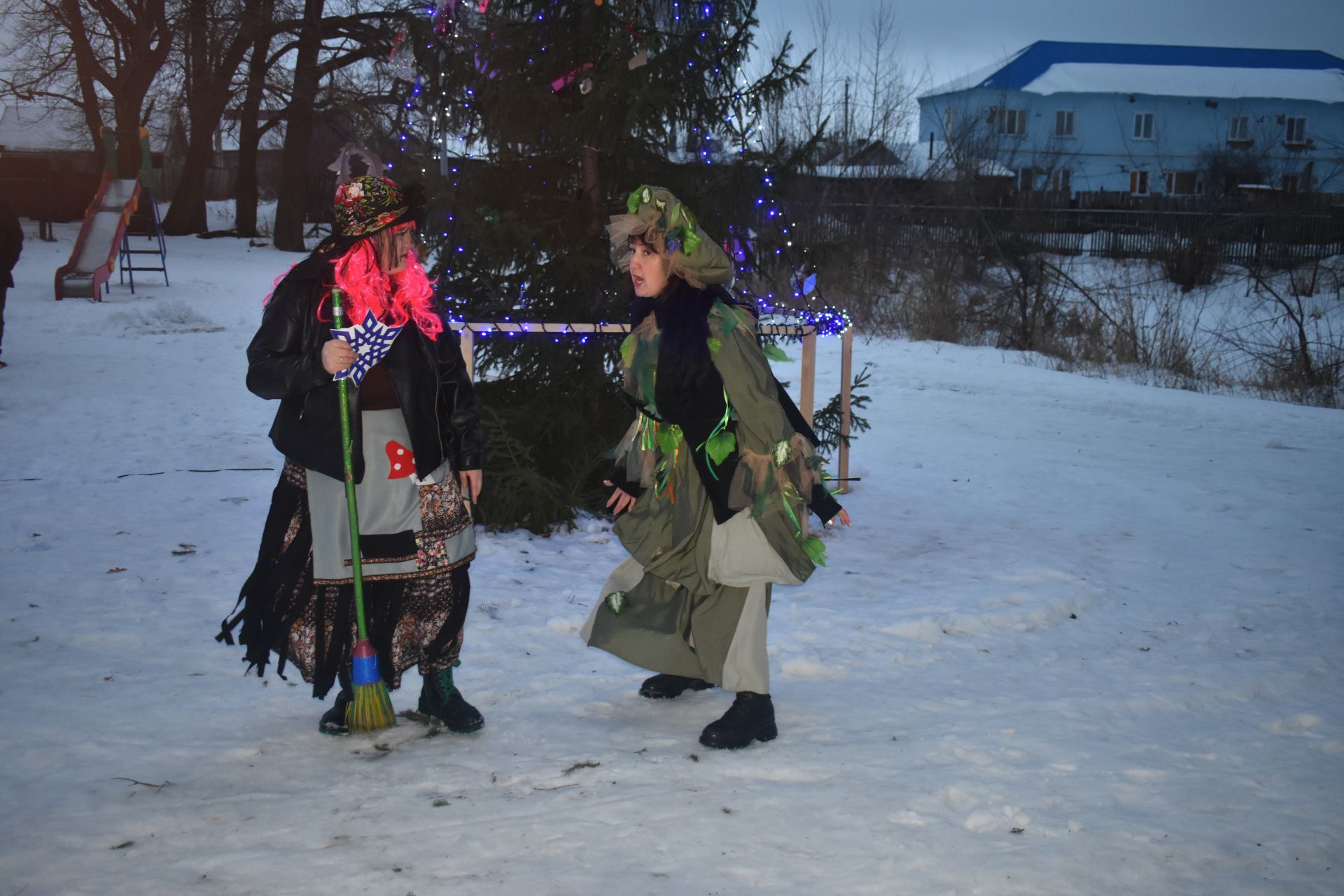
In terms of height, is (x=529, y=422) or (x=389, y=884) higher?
(x=529, y=422)

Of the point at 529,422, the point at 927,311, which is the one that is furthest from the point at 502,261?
the point at 927,311

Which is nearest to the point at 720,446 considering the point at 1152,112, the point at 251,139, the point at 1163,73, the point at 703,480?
the point at 703,480

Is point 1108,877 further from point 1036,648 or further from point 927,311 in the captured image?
point 927,311

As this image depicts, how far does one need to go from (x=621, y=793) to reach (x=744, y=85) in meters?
4.59

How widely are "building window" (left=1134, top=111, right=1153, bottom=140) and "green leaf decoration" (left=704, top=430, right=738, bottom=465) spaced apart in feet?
182

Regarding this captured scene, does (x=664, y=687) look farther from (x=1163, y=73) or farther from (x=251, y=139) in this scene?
(x=1163, y=73)

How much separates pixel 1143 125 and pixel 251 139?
41045 millimetres

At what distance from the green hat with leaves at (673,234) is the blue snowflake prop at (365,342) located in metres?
0.85

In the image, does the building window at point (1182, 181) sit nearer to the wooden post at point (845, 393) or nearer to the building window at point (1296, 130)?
the building window at point (1296, 130)

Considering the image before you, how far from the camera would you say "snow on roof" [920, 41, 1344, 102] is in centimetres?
5234

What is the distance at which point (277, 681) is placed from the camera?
431 centimetres

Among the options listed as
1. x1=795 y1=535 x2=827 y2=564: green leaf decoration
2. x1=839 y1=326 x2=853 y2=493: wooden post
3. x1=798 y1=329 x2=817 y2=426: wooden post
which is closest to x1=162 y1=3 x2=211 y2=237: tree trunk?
x1=839 y1=326 x2=853 y2=493: wooden post

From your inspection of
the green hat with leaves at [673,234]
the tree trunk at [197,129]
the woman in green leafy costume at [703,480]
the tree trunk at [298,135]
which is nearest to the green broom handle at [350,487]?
the woman in green leafy costume at [703,480]

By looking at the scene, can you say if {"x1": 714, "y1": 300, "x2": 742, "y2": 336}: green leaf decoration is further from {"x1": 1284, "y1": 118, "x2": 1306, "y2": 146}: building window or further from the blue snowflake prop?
{"x1": 1284, "y1": 118, "x2": 1306, "y2": 146}: building window
